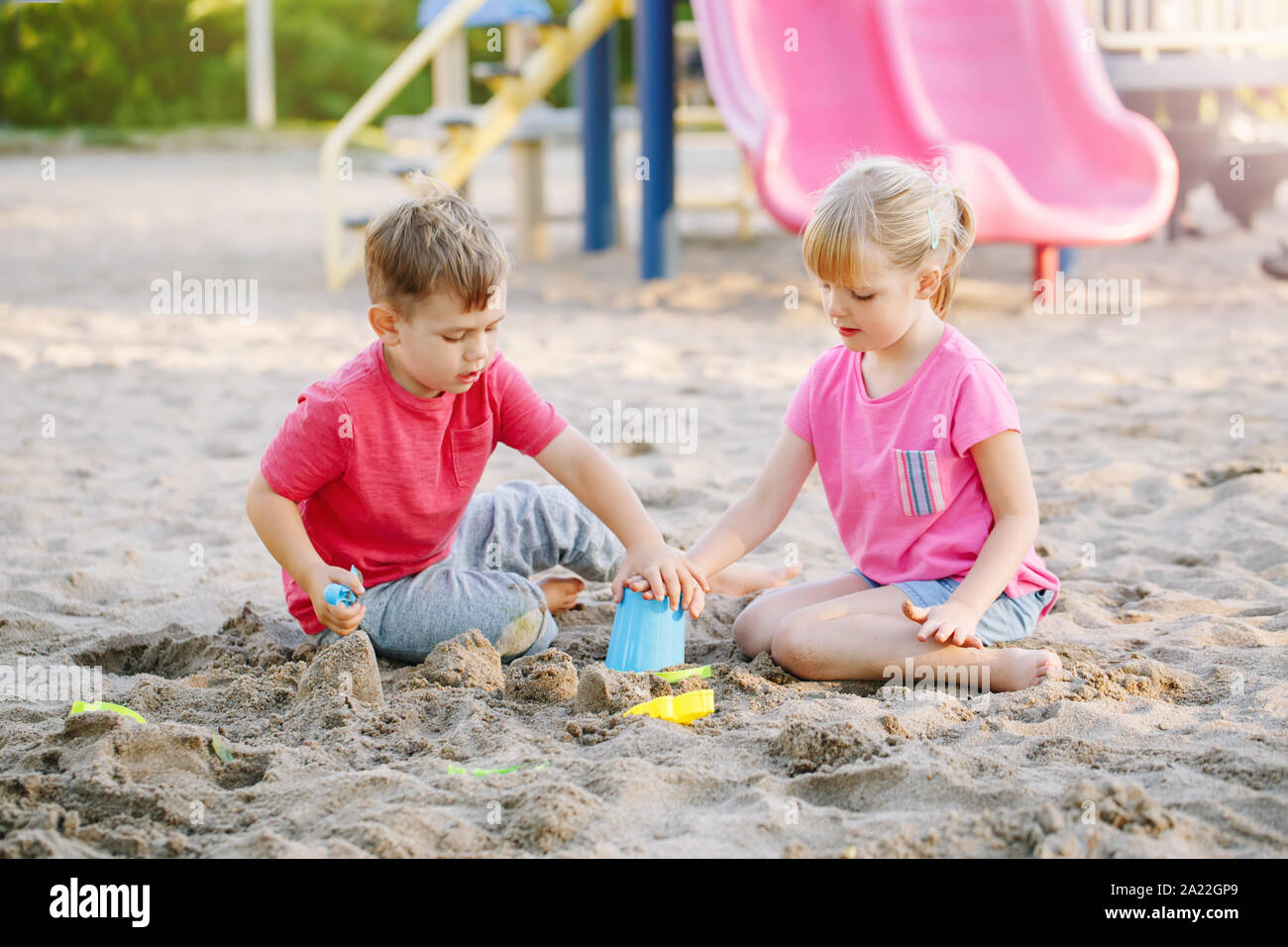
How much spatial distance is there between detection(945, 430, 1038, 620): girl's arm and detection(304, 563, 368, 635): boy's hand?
105 cm

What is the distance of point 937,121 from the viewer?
6926mm

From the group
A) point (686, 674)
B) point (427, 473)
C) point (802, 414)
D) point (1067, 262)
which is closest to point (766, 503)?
point (802, 414)

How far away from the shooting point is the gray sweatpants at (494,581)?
2.46m

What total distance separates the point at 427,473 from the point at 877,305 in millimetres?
898

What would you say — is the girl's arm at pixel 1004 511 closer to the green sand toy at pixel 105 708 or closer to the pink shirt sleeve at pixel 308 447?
the pink shirt sleeve at pixel 308 447

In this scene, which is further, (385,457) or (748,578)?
(748,578)

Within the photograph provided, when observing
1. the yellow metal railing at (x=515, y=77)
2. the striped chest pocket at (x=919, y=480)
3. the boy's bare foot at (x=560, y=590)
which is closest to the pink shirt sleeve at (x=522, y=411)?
the boy's bare foot at (x=560, y=590)

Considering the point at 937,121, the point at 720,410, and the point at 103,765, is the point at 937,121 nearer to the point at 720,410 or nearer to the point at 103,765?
the point at 720,410

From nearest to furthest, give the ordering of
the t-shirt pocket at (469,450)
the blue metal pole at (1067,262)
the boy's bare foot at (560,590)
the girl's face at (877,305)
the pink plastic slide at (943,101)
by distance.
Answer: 1. the girl's face at (877,305)
2. the t-shirt pocket at (469,450)
3. the boy's bare foot at (560,590)
4. the pink plastic slide at (943,101)
5. the blue metal pole at (1067,262)

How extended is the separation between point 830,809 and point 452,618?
3.11ft

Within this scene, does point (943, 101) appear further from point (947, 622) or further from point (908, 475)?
point (947, 622)

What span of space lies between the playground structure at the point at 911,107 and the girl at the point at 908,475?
3.87 m

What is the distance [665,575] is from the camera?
2350mm

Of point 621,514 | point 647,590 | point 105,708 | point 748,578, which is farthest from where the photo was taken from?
point 748,578
